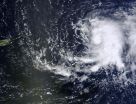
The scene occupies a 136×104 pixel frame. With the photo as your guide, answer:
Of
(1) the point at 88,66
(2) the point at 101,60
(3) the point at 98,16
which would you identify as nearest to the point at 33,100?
(1) the point at 88,66

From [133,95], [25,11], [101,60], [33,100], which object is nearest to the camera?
[33,100]

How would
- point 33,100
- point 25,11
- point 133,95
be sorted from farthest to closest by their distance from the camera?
point 25,11, point 133,95, point 33,100

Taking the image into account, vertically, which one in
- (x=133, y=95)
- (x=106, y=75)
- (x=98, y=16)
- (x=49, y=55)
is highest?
(x=98, y=16)

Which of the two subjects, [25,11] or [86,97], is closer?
[86,97]

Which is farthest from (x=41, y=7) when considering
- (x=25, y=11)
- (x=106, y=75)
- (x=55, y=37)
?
(x=106, y=75)

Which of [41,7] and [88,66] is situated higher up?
[41,7]

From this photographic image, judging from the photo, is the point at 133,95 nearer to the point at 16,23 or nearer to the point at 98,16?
the point at 98,16

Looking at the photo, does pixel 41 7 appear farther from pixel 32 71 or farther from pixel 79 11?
pixel 32 71
